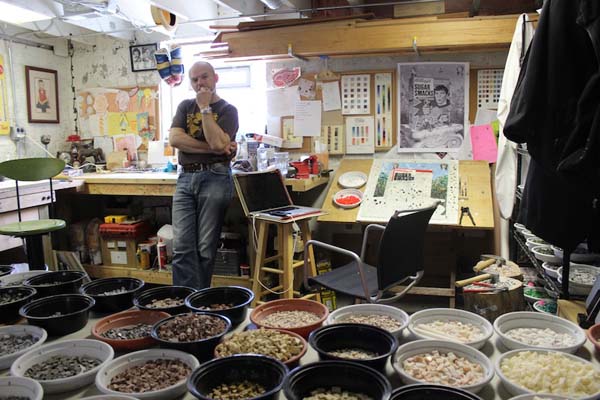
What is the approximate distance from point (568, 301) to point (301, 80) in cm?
267

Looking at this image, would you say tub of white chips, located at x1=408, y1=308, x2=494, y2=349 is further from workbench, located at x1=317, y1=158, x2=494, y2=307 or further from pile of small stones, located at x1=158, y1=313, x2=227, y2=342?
workbench, located at x1=317, y1=158, x2=494, y2=307

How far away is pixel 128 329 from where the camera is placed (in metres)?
1.44

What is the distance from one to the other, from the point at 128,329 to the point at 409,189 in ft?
8.39

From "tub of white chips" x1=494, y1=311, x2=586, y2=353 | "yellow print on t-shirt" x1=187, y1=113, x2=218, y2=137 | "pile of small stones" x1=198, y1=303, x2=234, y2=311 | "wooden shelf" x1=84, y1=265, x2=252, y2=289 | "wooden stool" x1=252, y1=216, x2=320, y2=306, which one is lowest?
"wooden shelf" x1=84, y1=265, x2=252, y2=289

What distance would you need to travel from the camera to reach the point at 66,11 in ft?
11.5

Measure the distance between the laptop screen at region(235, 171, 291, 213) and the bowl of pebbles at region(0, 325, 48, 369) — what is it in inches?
74.7

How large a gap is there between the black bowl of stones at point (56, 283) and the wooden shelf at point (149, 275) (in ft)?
6.31

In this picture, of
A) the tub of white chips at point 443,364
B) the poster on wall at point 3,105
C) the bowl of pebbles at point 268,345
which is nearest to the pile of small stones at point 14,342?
the bowl of pebbles at point 268,345

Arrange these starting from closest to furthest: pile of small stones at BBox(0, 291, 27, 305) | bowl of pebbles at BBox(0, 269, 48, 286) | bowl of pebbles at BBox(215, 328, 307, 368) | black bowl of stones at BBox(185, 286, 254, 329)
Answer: bowl of pebbles at BBox(215, 328, 307, 368) → black bowl of stones at BBox(185, 286, 254, 329) → pile of small stones at BBox(0, 291, 27, 305) → bowl of pebbles at BBox(0, 269, 48, 286)

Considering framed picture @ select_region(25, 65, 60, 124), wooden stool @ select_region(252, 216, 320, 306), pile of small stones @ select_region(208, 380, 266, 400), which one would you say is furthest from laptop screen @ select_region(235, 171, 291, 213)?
framed picture @ select_region(25, 65, 60, 124)

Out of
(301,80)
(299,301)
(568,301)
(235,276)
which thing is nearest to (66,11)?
(301,80)

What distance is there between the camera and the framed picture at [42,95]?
4.30 meters

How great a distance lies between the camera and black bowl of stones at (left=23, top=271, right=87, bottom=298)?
1.68 metres

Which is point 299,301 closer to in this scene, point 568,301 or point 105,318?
point 105,318
